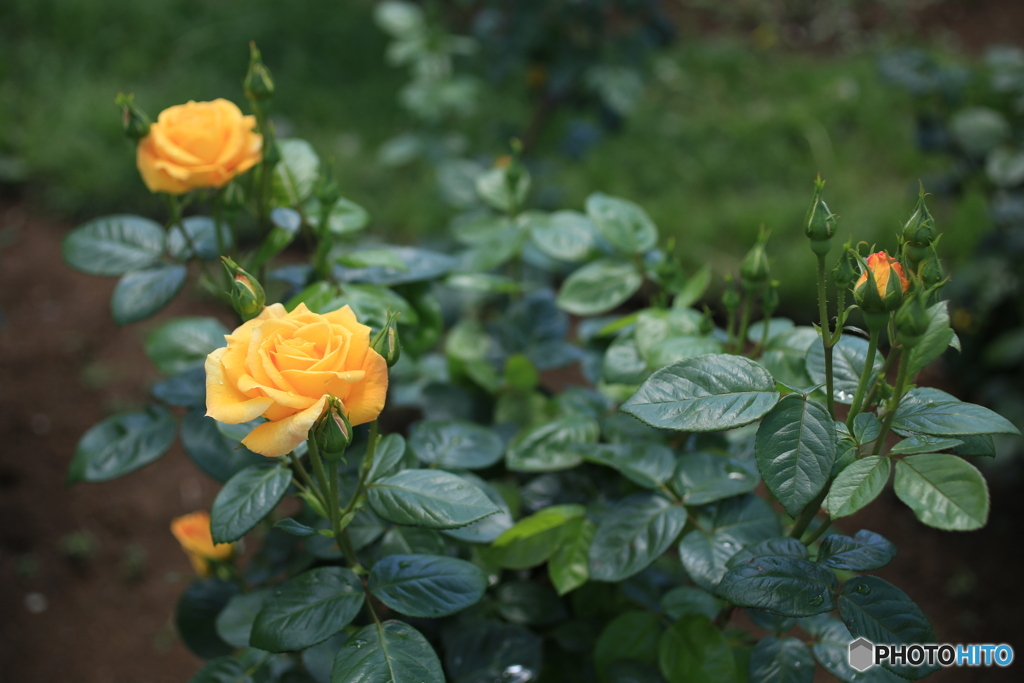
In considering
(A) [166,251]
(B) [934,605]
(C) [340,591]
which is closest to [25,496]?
(A) [166,251]

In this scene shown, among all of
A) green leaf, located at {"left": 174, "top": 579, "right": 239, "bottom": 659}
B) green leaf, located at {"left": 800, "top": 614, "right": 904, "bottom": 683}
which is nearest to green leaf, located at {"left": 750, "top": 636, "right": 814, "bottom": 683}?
green leaf, located at {"left": 800, "top": 614, "right": 904, "bottom": 683}

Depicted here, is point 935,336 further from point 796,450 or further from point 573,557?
point 573,557

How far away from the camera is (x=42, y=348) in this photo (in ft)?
7.11

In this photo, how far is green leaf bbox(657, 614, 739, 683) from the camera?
79 cm

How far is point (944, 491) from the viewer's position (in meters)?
0.57

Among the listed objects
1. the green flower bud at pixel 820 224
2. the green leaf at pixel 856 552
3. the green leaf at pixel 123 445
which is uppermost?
the green flower bud at pixel 820 224

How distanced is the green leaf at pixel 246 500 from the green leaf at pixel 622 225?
49 centimetres

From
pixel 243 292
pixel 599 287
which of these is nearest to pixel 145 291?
pixel 243 292

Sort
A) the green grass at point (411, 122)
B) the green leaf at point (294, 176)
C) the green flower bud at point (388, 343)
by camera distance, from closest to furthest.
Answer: the green flower bud at point (388, 343) → the green leaf at point (294, 176) → the green grass at point (411, 122)

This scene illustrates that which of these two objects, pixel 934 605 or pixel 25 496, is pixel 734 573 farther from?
pixel 25 496

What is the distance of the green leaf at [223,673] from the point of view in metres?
0.84

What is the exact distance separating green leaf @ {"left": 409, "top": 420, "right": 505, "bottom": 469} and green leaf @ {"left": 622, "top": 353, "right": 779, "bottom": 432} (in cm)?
26

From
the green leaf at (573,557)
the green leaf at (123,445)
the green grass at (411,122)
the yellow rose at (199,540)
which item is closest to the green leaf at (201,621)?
the yellow rose at (199,540)

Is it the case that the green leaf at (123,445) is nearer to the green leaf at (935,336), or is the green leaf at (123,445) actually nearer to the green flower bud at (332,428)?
the green flower bud at (332,428)
